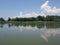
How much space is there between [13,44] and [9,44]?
0.39ft

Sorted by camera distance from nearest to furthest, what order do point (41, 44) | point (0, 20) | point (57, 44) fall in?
point (57, 44) → point (41, 44) → point (0, 20)

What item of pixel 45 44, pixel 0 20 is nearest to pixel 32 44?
pixel 45 44

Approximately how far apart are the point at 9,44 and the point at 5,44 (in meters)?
0.11

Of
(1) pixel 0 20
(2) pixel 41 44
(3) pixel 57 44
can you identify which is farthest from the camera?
(1) pixel 0 20

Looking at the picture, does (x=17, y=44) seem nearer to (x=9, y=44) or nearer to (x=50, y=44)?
(x=9, y=44)

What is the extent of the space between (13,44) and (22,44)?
0.86ft

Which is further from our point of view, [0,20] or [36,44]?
[0,20]

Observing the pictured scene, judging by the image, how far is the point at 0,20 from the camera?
925 inches

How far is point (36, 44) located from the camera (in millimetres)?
4477

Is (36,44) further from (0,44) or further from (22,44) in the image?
(0,44)

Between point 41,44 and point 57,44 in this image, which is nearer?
point 57,44

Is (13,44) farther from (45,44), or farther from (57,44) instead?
(57,44)

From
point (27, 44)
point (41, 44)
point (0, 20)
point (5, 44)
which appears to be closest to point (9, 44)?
point (5, 44)

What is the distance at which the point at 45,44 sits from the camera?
4.32 meters
